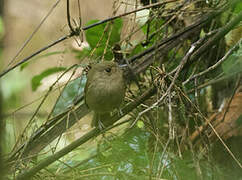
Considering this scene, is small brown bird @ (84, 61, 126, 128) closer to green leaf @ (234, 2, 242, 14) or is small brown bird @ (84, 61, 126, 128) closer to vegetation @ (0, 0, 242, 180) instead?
vegetation @ (0, 0, 242, 180)

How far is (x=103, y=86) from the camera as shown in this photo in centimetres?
367

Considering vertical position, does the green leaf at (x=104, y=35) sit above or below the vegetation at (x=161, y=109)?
above

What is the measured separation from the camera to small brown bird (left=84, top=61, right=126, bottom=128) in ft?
11.7

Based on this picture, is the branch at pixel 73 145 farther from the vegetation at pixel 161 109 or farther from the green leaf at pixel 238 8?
the green leaf at pixel 238 8

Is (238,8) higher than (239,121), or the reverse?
(238,8)

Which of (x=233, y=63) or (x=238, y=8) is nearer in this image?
(x=233, y=63)

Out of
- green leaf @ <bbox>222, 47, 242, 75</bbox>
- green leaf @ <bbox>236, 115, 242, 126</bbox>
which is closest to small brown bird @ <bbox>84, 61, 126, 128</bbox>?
green leaf @ <bbox>236, 115, 242, 126</bbox>

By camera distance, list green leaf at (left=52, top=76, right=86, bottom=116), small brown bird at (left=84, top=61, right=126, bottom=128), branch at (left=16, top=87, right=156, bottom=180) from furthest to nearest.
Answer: green leaf at (left=52, top=76, right=86, bottom=116)
small brown bird at (left=84, top=61, right=126, bottom=128)
branch at (left=16, top=87, right=156, bottom=180)

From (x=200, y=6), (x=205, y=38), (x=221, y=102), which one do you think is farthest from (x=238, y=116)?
(x=200, y=6)

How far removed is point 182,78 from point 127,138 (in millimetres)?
581

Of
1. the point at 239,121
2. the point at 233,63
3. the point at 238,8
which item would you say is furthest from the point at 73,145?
the point at 238,8

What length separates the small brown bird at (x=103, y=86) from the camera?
11.7 feet

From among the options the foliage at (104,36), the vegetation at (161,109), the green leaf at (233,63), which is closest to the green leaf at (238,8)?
the vegetation at (161,109)

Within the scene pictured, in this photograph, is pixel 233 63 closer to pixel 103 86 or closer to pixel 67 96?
pixel 103 86
